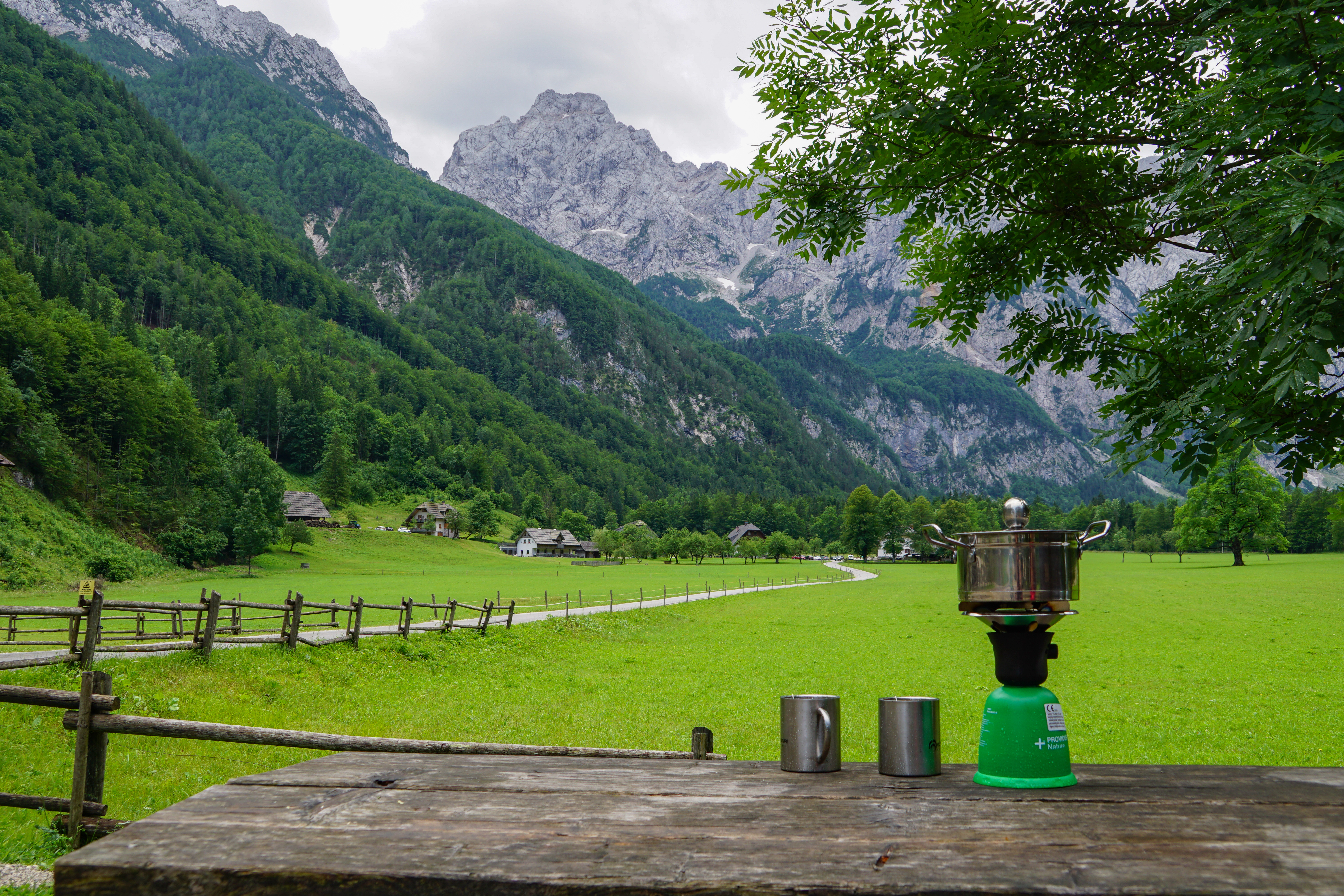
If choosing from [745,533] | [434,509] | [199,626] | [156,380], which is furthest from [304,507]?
[199,626]

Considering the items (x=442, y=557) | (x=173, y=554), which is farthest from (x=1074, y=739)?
(x=442, y=557)

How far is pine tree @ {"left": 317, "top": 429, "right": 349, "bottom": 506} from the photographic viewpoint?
12500 centimetres

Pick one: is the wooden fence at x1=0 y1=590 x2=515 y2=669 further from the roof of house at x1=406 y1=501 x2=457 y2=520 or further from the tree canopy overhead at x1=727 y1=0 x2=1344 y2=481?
the roof of house at x1=406 y1=501 x2=457 y2=520

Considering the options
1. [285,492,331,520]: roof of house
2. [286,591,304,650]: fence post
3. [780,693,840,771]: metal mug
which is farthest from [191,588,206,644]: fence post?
[285,492,331,520]: roof of house

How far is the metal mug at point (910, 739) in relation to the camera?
293cm

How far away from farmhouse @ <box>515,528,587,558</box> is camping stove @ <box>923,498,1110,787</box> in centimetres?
13394

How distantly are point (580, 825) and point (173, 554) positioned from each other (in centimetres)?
7965

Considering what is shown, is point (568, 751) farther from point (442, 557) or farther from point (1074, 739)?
point (442, 557)

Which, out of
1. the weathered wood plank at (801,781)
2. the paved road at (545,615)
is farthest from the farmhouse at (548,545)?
the weathered wood plank at (801,781)

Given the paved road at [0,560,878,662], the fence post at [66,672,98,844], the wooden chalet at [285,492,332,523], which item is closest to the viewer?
the fence post at [66,672,98,844]

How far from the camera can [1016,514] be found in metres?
3.06

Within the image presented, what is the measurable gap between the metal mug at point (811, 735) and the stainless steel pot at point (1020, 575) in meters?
0.68

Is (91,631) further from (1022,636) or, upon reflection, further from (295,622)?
(1022,636)

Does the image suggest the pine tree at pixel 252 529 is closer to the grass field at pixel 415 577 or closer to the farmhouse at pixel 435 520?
the grass field at pixel 415 577
